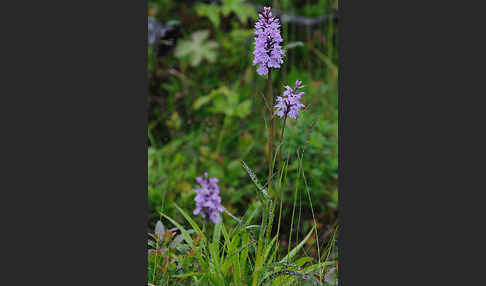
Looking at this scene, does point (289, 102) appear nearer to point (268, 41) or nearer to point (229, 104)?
point (268, 41)

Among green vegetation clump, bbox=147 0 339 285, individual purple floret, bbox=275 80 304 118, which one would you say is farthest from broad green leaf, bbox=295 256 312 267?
individual purple floret, bbox=275 80 304 118

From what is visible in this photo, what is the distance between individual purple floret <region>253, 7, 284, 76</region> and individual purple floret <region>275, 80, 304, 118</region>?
16cm

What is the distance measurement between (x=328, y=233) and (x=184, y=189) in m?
1.08

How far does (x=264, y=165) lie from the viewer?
359cm

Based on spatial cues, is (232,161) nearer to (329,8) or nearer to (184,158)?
(184,158)

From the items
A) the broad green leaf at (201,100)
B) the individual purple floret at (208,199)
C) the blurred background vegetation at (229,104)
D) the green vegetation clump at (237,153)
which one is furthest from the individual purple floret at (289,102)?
the broad green leaf at (201,100)

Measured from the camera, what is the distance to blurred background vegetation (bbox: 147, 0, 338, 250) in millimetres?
3605

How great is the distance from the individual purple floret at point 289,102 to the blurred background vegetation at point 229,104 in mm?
981

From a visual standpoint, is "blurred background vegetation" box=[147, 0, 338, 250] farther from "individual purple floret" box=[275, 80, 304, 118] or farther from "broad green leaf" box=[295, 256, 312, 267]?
"individual purple floret" box=[275, 80, 304, 118]

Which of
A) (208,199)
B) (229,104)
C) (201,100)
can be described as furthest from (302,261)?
(201,100)

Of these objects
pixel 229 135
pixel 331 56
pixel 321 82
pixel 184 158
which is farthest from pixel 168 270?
pixel 331 56

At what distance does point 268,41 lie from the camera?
221 centimetres

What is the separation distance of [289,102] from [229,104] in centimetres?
189

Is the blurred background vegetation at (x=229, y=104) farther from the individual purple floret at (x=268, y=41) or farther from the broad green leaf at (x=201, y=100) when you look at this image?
the individual purple floret at (x=268, y=41)
